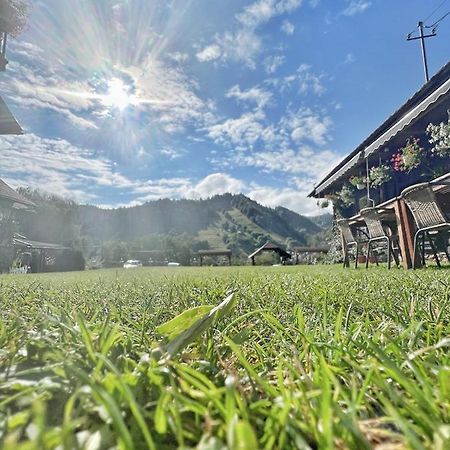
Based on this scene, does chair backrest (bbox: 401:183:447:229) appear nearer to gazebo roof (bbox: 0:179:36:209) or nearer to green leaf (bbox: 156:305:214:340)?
green leaf (bbox: 156:305:214:340)

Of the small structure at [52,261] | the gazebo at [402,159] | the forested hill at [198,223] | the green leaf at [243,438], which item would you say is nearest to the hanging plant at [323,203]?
the gazebo at [402,159]

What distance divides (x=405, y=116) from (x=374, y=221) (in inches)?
133

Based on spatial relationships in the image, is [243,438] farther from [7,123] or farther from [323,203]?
[323,203]

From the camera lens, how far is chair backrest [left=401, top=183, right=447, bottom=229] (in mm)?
3723

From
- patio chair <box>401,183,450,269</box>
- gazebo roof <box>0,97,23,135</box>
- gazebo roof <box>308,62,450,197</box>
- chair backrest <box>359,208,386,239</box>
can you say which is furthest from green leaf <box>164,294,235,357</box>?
gazebo roof <box>0,97,23,135</box>

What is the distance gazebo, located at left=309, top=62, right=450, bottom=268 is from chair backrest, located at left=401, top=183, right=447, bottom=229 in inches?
20.7

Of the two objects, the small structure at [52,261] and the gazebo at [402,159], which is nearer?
the gazebo at [402,159]

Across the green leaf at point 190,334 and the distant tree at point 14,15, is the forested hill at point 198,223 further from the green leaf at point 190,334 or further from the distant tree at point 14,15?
the green leaf at point 190,334

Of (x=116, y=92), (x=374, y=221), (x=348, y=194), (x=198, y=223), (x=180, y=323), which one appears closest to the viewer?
(x=180, y=323)

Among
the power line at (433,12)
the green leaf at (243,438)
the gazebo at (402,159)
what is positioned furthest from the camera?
the power line at (433,12)

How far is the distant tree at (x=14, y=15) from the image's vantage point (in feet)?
32.6

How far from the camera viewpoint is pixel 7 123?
1085 centimetres

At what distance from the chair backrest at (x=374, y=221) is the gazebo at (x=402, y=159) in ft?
0.93

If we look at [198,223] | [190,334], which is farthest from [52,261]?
[198,223]
